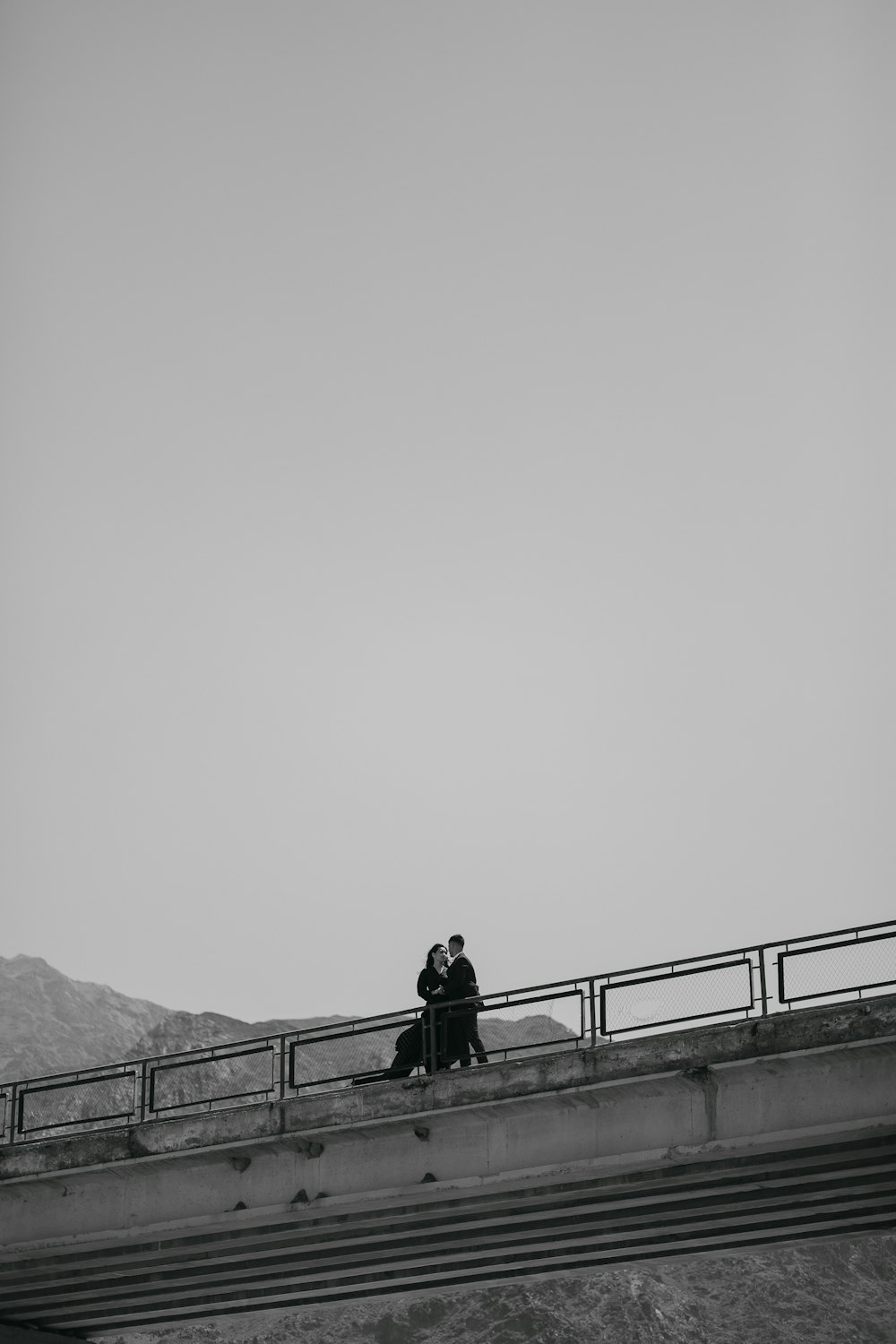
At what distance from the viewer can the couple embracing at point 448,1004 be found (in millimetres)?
20859

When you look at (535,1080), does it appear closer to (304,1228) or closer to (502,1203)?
(502,1203)

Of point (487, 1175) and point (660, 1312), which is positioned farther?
point (660, 1312)

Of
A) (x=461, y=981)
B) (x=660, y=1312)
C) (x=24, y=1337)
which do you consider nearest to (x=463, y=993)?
(x=461, y=981)

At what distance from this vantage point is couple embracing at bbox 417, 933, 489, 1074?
20.9 metres

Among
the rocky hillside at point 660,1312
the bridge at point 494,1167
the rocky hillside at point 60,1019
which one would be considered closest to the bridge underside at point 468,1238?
the bridge at point 494,1167

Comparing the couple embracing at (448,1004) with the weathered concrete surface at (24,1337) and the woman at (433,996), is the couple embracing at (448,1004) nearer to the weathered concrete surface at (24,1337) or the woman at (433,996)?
the woman at (433,996)

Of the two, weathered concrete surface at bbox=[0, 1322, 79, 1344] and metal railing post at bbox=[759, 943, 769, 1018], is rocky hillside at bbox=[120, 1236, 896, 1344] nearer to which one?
weathered concrete surface at bbox=[0, 1322, 79, 1344]

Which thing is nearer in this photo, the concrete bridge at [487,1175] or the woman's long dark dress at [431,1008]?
the concrete bridge at [487,1175]

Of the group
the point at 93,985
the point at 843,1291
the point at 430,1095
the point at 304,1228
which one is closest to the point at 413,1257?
the point at 304,1228

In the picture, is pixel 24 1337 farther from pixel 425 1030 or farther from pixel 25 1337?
pixel 425 1030

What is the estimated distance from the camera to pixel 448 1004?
20.8m

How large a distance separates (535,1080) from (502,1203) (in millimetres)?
1979

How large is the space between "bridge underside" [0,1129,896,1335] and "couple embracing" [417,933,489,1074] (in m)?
1.60

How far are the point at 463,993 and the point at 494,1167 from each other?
2574 mm
